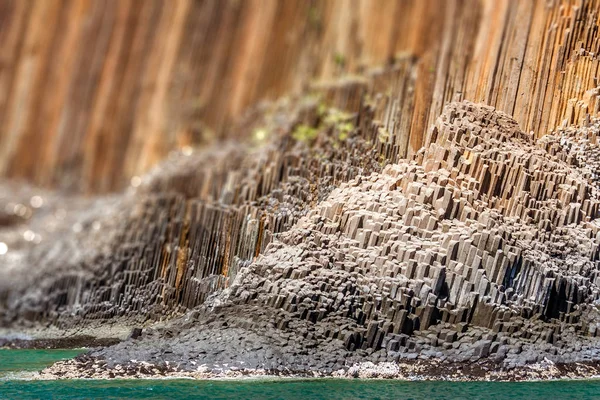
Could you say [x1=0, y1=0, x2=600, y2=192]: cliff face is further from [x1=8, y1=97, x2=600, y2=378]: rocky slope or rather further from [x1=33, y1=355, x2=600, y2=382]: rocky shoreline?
[x1=33, y1=355, x2=600, y2=382]: rocky shoreline

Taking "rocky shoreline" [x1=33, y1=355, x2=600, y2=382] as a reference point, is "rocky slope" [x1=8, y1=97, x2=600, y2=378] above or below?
above

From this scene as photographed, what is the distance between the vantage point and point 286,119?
10.4m

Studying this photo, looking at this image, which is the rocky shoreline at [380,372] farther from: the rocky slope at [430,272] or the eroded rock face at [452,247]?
the eroded rock face at [452,247]

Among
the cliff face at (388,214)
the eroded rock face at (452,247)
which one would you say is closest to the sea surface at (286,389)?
the cliff face at (388,214)

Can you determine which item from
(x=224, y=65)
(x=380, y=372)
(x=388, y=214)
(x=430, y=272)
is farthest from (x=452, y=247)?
(x=224, y=65)

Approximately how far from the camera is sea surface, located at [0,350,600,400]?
7.06 meters

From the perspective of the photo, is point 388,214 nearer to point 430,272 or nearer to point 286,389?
point 430,272

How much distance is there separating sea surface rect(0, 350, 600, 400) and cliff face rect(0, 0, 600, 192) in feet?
9.15

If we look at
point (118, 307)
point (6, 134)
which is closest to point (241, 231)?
point (118, 307)

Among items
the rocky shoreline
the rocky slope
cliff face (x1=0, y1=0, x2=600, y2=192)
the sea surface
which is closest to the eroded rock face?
the rocky slope

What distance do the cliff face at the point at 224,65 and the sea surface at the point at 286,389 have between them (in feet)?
9.15

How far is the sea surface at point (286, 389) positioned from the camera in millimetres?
7059

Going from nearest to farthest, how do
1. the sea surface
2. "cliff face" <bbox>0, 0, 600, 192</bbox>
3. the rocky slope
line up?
the sea surface < the rocky slope < "cliff face" <bbox>0, 0, 600, 192</bbox>

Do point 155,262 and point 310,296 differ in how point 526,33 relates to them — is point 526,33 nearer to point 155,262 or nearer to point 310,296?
point 310,296
